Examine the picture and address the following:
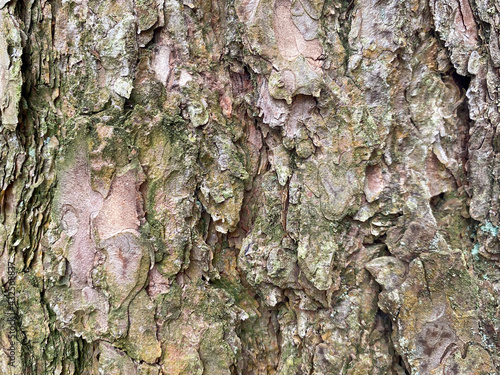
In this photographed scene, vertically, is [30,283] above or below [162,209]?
below

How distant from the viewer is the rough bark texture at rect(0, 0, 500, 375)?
107cm

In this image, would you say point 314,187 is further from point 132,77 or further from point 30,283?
point 30,283

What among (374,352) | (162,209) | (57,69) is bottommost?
(374,352)

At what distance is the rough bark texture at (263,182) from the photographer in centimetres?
107

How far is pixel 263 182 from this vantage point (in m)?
1.18

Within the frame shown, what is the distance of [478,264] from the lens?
43.1 inches

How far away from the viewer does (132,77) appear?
110 cm

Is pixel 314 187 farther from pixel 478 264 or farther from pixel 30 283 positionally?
pixel 30 283

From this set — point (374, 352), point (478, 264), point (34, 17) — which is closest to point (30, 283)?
point (34, 17)

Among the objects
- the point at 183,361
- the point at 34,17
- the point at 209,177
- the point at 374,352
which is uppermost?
the point at 34,17

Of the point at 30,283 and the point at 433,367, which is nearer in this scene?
the point at 433,367

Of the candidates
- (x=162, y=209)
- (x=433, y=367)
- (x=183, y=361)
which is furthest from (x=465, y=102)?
(x=183, y=361)

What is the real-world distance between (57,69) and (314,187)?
0.98 m

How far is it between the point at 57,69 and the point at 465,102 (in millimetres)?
1392
